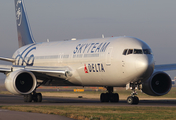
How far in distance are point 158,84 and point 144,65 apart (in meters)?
6.24

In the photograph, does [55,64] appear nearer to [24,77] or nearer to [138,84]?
[24,77]

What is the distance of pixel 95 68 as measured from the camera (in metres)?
26.4

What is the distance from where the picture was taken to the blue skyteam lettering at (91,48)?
26.5m

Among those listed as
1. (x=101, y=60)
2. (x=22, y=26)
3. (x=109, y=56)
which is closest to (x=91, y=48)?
(x=101, y=60)

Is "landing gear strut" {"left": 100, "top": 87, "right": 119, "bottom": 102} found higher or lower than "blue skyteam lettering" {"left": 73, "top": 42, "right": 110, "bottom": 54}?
lower

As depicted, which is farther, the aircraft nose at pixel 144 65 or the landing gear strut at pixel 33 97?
the landing gear strut at pixel 33 97

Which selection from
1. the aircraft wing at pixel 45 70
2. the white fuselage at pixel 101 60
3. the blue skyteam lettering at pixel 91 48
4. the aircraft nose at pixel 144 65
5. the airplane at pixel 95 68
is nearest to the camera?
the aircraft nose at pixel 144 65

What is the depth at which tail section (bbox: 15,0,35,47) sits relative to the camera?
1574 inches

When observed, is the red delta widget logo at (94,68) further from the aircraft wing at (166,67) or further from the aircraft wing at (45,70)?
the aircraft wing at (166,67)

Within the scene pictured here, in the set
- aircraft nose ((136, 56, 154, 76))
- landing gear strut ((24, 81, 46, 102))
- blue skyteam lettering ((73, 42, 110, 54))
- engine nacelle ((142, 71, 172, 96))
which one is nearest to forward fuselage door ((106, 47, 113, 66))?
blue skyteam lettering ((73, 42, 110, 54))

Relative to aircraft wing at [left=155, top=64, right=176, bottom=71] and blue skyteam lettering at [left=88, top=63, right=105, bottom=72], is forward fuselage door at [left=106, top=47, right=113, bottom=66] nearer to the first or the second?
blue skyteam lettering at [left=88, top=63, right=105, bottom=72]

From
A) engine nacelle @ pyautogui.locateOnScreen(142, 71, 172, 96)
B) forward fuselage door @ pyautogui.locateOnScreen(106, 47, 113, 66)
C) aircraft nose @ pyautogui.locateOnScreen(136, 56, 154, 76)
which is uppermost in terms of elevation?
forward fuselage door @ pyautogui.locateOnScreen(106, 47, 113, 66)

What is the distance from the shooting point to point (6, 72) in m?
29.2

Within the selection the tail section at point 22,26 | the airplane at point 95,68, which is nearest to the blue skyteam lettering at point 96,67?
the airplane at point 95,68
